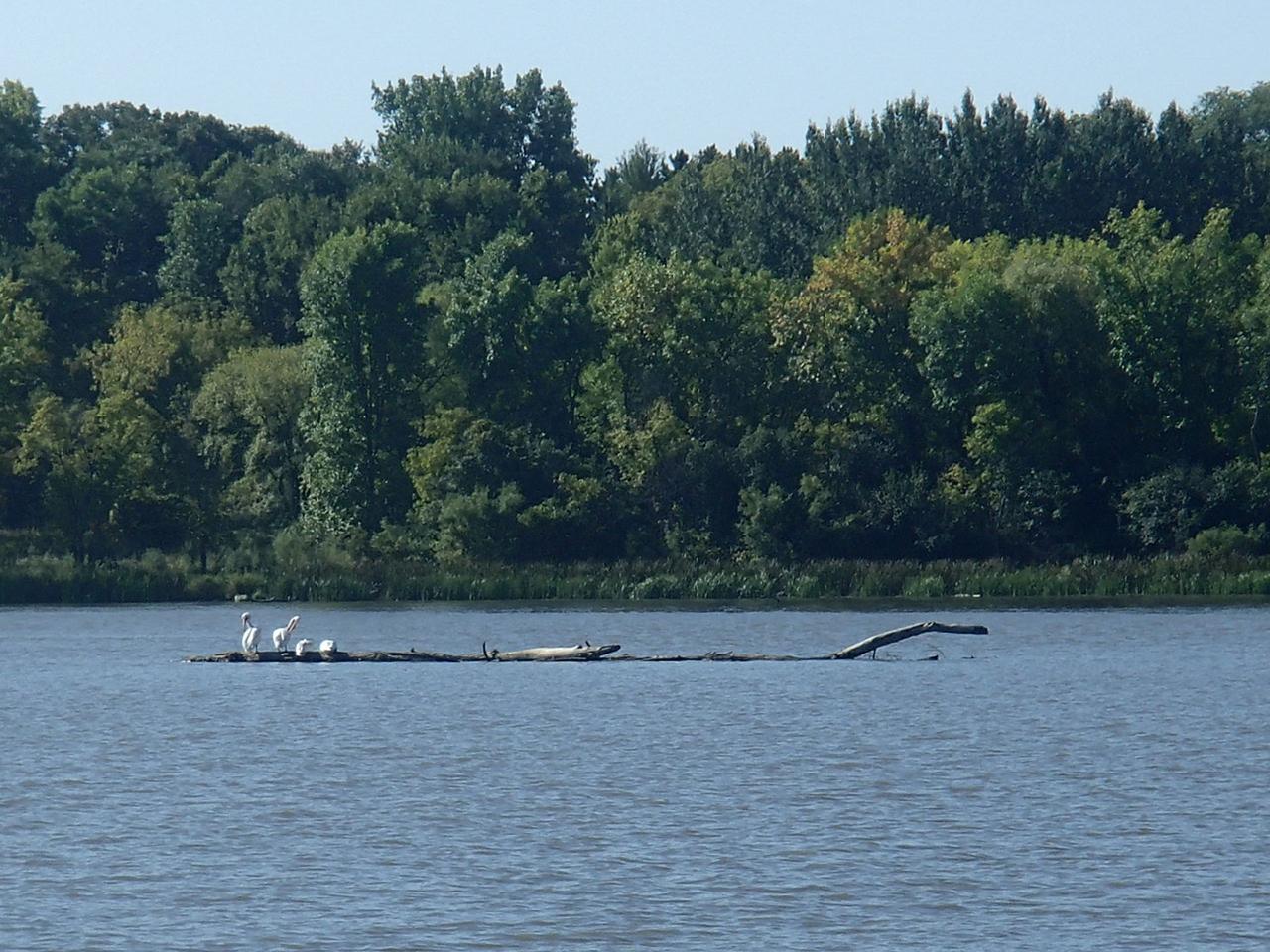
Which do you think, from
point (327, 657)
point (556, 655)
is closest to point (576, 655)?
point (556, 655)

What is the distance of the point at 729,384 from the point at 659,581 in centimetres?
1485

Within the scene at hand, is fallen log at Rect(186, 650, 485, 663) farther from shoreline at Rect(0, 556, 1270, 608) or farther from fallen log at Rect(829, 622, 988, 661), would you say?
shoreline at Rect(0, 556, 1270, 608)

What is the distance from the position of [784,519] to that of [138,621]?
25050mm

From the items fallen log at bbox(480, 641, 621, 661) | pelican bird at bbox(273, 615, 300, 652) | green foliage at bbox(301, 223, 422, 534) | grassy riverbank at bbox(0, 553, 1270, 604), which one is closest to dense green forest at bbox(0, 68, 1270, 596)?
green foliage at bbox(301, 223, 422, 534)

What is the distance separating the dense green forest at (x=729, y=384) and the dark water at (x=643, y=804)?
3098cm

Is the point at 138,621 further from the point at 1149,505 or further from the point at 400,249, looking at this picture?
the point at 1149,505

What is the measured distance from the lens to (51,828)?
83.9ft

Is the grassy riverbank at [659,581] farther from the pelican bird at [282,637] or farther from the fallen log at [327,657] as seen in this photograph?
the fallen log at [327,657]

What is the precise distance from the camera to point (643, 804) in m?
26.9

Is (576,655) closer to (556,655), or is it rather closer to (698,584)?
(556,655)

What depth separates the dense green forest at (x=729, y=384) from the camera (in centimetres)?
7962

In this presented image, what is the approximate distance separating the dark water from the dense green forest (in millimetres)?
30981

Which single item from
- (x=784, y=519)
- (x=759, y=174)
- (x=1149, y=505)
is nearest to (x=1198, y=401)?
(x=1149, y=505)

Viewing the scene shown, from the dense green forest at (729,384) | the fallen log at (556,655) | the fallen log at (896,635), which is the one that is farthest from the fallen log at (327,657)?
the dense green forest at (729,384)
